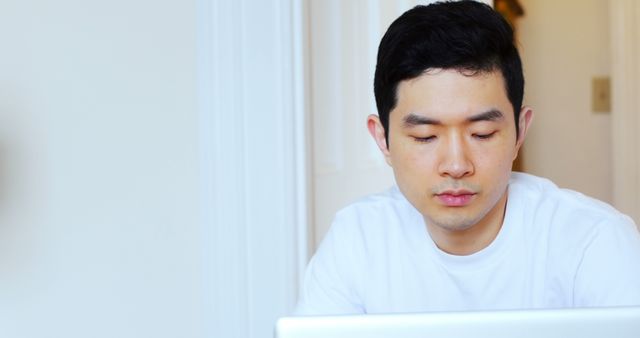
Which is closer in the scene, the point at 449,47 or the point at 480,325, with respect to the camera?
the point at 480,325

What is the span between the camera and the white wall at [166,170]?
1571 millimetres

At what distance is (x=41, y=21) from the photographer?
1524mm

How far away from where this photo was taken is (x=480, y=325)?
62 centimetres

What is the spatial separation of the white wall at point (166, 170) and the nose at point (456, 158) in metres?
0.65

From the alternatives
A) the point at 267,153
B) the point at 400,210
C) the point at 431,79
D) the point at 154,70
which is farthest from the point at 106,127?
the point at 431,79

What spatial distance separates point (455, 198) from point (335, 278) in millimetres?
244

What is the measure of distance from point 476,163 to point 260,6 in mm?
741

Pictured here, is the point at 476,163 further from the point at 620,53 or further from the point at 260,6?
the point at 620,53

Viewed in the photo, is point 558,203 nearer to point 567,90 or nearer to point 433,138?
point 433,138

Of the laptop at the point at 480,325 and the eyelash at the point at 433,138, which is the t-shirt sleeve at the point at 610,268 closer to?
the eyelash at the point at 433,138

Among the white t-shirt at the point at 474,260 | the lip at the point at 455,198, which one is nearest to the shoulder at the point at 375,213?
the white t-shirt at the point at 474,260

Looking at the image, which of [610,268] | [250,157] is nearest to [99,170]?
[250,157]

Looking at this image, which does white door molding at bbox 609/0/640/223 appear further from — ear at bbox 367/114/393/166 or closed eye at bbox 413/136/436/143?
closed eye at bbox 413/136/436/143

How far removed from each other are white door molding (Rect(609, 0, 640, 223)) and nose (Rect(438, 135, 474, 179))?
230 centimetres
